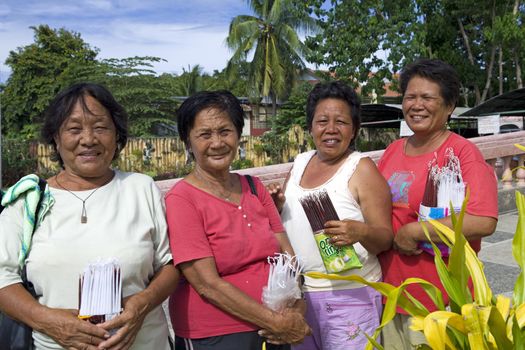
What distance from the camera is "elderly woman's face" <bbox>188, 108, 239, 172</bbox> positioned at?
219cm

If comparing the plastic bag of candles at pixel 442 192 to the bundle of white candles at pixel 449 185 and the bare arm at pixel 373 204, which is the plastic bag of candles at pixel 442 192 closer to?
the bundle of white candles at pixel 449 185

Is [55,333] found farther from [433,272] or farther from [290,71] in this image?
[290,71]

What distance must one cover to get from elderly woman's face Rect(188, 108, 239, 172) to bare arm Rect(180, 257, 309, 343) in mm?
433

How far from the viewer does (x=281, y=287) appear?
6.72 feet

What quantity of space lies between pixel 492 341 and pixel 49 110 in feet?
5.95

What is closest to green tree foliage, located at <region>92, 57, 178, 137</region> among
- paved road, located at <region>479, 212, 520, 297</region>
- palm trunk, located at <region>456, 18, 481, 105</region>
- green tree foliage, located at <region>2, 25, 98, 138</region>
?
green tree foliage, located at <region>2, 25, 98, 138</region>

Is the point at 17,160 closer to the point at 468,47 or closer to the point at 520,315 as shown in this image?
the point at 520,315

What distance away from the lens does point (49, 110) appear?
209 cm

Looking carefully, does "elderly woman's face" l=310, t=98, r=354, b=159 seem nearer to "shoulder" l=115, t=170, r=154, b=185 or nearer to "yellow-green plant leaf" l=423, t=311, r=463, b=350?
"shoulder" l=115, t=170, r=154, b=185

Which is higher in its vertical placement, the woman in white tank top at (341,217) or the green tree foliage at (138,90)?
the green tree foliage at (138,90)

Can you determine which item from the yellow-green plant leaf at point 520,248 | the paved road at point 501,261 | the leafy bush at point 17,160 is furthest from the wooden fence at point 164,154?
the yellow-green plant leaf at point 520,248

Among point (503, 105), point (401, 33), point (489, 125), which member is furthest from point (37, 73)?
point (489, 125)

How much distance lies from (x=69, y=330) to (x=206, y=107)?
3.40ft

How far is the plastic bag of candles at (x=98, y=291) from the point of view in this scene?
177 centimetres
